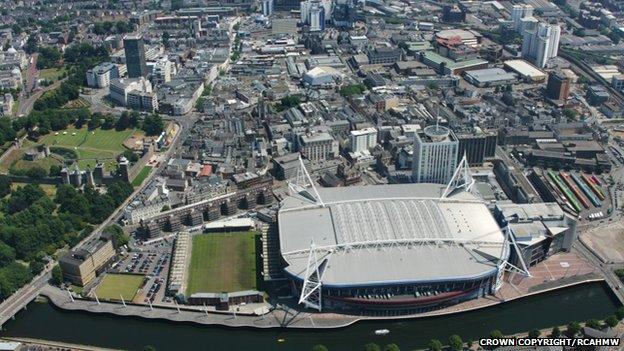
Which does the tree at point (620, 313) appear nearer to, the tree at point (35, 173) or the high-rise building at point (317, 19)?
the tree at point (35, 173)

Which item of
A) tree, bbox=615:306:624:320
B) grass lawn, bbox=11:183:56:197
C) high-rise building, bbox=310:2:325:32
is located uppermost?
high-rise building, bbox=310:2:325:32

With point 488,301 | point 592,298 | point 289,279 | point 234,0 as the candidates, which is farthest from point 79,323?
point 234,0

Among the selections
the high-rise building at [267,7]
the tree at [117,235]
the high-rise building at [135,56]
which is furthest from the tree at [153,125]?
the high-rise building at [267,7]

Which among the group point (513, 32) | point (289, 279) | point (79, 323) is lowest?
point (79, 323)

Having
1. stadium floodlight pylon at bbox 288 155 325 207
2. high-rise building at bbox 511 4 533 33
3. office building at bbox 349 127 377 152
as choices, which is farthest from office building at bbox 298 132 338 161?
high-rise building at bbox 511 4 533 33

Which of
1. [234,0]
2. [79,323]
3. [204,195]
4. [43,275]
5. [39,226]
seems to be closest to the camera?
[79,323]

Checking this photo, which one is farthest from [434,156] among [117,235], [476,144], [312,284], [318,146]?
[117,235]

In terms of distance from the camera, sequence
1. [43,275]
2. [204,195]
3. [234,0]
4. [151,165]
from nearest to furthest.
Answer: [43,275] → [204,195] → [151,165] → [234,0]

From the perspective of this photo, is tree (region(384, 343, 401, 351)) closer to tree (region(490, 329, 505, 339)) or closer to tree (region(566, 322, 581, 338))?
tree (region(490, 329, 505, 339))

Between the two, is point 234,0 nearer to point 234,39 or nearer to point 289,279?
point 234,39
